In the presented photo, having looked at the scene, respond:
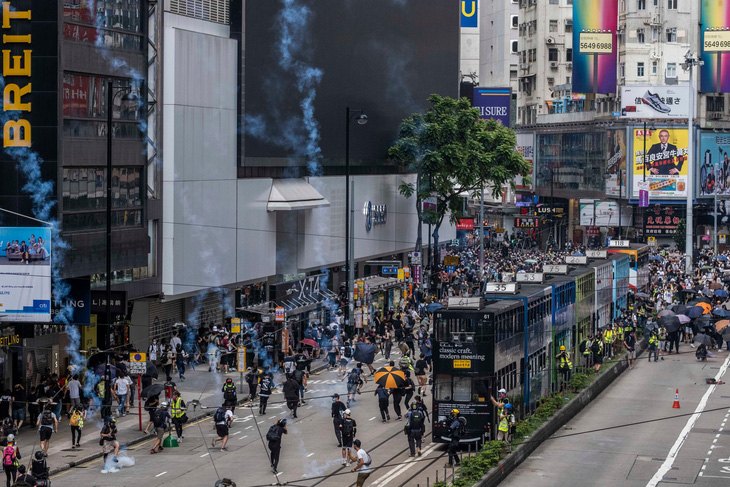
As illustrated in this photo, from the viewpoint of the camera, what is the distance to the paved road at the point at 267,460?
30.6 m

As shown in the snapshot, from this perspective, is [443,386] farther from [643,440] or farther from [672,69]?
[672,69]

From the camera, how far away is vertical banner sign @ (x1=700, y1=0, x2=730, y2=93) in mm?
96750

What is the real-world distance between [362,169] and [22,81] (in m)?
33.9

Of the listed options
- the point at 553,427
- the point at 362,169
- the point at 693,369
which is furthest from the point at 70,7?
the point at 362,169

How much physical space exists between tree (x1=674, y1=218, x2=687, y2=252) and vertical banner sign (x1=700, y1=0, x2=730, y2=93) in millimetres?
11491

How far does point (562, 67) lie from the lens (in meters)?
138

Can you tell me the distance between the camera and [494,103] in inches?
3521

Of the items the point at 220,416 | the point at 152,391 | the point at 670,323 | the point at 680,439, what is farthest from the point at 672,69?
the point at 220,416

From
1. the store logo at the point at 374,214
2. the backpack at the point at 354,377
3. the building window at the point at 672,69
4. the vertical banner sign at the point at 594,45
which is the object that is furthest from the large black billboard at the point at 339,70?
the building window at the point at 672,69

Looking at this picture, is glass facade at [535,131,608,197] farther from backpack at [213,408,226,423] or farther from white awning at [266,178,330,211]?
backpack at [213,408,226,423]

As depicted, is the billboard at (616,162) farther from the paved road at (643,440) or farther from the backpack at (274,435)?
the backpack at (274,435)

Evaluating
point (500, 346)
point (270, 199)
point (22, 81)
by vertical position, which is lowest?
point (500, 346)

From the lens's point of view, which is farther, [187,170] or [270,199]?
[270,199]

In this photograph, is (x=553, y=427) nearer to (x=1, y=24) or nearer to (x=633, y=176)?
(x=1, y=24)
